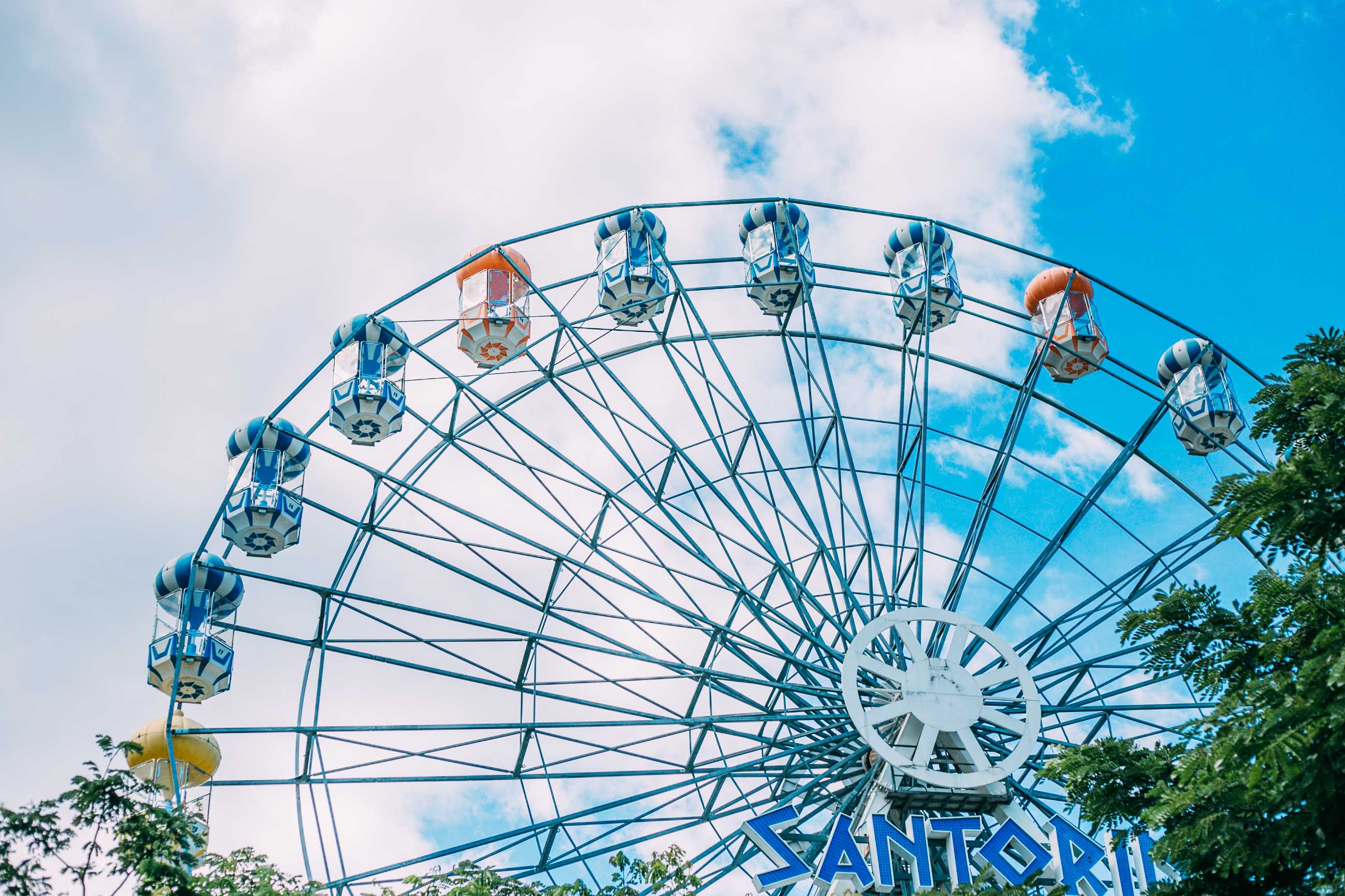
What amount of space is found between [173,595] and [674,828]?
8125 mm

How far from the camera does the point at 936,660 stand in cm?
1864

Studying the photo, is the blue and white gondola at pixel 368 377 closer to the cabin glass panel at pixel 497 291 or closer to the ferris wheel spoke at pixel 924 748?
the cabin glass panel at pixel 497 291

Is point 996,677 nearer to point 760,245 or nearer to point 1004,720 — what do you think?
point 1004,720

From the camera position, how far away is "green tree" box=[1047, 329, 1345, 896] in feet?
31.1

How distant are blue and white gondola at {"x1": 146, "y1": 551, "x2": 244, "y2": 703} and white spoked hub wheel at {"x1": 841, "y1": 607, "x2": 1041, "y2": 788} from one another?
8982mm

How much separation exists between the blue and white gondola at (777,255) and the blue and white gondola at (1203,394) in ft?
22.3

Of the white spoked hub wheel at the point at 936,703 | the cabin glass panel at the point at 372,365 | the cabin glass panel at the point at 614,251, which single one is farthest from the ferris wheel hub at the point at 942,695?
the cabin glass panel at the point at 372,365

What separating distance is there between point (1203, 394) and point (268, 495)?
51.6 ft

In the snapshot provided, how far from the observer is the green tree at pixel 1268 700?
9.49 m

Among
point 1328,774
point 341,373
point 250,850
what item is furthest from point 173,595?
point 1328,774

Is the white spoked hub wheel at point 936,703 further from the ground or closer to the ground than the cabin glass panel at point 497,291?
closer to the ground

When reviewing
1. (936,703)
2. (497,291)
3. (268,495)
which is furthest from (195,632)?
(936,703)

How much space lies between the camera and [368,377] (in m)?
20.7

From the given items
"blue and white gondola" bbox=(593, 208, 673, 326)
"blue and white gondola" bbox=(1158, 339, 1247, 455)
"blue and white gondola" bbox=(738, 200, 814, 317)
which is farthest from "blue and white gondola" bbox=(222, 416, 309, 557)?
"blue and white gondola" bbox=(1158, 339, 1247, 455)
